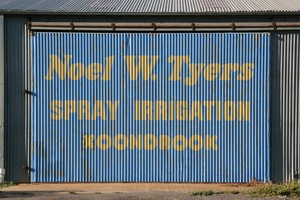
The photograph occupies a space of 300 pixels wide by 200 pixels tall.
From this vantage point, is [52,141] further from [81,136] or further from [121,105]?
[121,105]

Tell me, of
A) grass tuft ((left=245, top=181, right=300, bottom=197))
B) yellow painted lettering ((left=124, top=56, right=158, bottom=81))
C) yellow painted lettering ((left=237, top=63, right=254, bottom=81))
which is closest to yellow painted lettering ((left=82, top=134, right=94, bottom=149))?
yellow painted lettering ((left=124, top=56, right=158, bottom=81))

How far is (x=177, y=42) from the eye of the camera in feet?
61.6

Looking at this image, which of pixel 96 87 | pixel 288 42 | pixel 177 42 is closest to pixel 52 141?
pixel 96 87

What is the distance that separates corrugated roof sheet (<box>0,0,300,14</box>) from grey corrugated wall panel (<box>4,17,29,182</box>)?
0.98 m

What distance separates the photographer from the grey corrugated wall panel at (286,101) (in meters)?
18.9

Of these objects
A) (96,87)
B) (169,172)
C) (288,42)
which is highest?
(288,42)

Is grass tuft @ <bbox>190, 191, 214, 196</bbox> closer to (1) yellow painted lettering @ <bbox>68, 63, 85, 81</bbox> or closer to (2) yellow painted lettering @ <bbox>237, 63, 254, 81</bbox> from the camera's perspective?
(2) yellow painted lettering @ <bbox>237, 63, 254, 81</bbox>

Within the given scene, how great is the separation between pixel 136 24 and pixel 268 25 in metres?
Answer: 4.17

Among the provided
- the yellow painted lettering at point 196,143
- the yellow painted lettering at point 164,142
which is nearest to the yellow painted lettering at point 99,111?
the yellow painted lettering at point 164,142

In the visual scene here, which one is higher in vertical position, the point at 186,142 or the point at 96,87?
the point at 96,87

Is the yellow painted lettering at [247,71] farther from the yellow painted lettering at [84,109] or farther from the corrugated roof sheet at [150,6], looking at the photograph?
the yellow painted lettering at [84,109]

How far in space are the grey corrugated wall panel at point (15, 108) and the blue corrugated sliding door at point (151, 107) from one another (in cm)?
43

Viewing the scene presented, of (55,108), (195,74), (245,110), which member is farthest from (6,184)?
(245,110)

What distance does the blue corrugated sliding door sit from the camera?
737 inches
